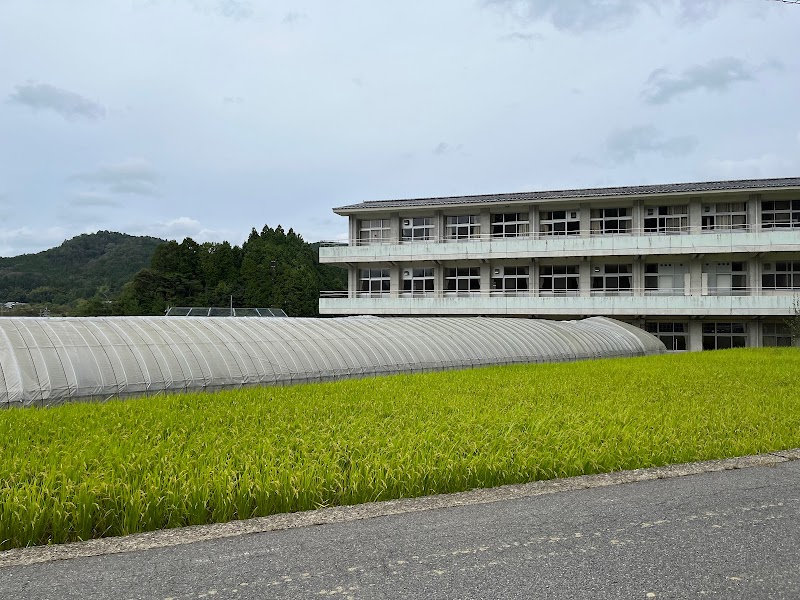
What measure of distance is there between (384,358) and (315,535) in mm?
12768

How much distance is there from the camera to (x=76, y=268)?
81688 mm

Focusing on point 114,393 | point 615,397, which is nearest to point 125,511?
point 114,393

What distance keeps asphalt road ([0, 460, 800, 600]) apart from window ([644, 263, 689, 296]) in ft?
114

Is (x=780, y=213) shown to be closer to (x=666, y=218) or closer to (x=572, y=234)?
(x=666, y=218)

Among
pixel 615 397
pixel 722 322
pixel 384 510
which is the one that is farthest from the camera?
pixel 722 322

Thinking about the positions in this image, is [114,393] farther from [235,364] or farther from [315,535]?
[315,535]

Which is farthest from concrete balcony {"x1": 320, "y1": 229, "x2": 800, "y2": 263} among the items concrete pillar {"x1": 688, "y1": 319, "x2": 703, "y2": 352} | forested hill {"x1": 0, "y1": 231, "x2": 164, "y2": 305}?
forested hill {"x1": 0, "y1": 231, "x2": 164, "y2": 305}

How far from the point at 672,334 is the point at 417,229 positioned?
16.2m

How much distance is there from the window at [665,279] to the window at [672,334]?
1730mm

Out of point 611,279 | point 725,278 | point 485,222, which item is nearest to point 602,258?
point 611,279

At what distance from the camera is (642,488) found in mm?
6957

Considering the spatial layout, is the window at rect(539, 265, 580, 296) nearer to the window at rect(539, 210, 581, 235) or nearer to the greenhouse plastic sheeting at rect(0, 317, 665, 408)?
the window at rect(539, 210, 581, 235)

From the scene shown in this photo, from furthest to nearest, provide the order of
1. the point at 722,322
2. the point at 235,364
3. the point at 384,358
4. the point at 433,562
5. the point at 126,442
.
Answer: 1. the point at 722,322
2. the point at 384,358
3. the point at 235,364
4. the point at 126,442
5. the point at 433,562

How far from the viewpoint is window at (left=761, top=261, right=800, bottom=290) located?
124 ft
